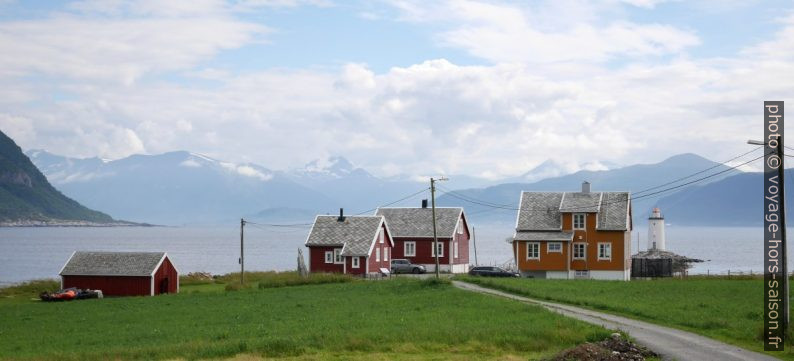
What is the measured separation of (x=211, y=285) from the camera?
7925 cm

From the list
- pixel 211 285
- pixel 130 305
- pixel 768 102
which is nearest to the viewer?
pixel 768 102

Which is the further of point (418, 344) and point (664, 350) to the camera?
point (418, 344)

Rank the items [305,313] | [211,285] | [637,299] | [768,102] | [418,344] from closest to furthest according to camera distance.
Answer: [768,102]
[418,344]
[305,313]
[637,299]
[211,285]

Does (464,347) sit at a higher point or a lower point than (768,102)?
lower

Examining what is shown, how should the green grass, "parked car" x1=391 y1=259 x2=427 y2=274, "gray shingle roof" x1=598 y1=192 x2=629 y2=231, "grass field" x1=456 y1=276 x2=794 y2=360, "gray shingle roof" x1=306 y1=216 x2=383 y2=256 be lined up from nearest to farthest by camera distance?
"grass field" x1=456 y1=276 x2=794 y2=360, the green grass, "gray shingle roof" x1=598 y1=192 x2=629 y2=231, "gray shingle roof" x1=306 y1=216 x2=383 y2=256, "parked car" x1=391 y1=259 x2=427 y2=274

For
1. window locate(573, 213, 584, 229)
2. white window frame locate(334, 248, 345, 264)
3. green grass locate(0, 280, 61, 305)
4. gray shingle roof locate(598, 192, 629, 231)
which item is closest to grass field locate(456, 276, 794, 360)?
window locate(573, 213, 584, 229)

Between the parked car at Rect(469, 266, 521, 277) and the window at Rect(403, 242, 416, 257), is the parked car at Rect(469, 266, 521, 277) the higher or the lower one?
the lower one

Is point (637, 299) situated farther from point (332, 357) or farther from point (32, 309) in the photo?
point (32, 309)

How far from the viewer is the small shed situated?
69125 mm

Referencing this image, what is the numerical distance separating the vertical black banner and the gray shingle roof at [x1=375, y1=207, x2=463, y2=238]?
54613 mm

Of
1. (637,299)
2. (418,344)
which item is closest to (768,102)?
(418,344)

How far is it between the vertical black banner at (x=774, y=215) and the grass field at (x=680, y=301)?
564mm

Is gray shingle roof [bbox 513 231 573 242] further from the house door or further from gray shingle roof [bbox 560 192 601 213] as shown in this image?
the house door

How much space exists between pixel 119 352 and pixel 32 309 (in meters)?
26.4
